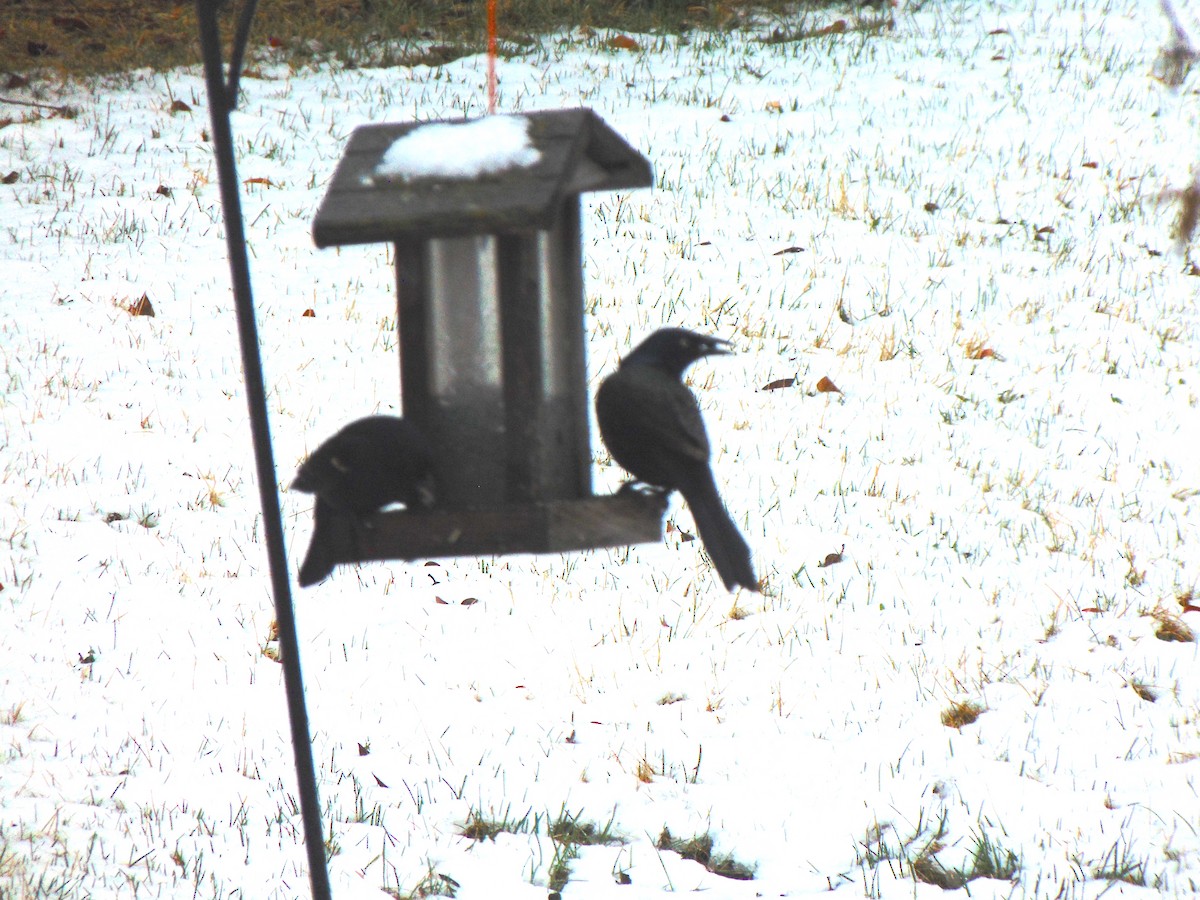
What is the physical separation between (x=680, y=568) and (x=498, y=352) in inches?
118

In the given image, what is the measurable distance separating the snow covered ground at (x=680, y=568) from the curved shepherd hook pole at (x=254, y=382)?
1.55 metres

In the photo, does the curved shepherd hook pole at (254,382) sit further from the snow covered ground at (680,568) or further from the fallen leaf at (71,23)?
the fallen leaf at (71,23)

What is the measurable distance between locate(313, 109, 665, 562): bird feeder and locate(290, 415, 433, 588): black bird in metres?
0.06

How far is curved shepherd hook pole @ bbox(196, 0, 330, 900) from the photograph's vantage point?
87.4 inches

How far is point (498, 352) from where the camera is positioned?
2670 mm

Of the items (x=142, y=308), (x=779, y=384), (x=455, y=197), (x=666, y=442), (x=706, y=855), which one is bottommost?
(x=706, y=855)

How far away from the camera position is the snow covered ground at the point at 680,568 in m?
3.99

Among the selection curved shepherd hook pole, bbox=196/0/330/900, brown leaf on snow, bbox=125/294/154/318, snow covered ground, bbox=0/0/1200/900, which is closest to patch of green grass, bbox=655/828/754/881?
snow covered ground, bbox=0/0/1200/900

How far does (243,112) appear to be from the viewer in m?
10.5

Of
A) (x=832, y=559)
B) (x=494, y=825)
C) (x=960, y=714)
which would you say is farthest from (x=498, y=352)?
(x=832, y=559)

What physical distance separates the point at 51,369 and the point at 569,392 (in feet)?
16.5

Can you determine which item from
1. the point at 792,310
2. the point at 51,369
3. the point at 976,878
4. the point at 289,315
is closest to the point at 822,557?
the point at 976,878

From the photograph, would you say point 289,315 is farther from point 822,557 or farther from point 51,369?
point 822,557

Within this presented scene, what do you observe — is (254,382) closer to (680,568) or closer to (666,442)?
(666,442)
